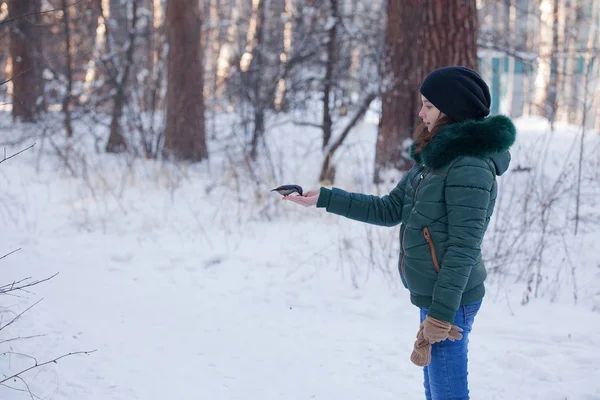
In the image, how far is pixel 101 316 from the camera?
4.09 m

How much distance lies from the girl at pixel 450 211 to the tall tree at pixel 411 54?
418cm

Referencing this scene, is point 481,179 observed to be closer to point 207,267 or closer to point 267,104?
point 207,267

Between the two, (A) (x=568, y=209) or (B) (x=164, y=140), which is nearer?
(A) (x=568, y=209)

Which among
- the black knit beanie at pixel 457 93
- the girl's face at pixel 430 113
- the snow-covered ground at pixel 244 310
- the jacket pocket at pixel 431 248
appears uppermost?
the black knit beanie at pixel 457 93

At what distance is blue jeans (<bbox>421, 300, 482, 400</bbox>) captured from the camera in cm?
217

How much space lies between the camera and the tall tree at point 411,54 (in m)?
6.14

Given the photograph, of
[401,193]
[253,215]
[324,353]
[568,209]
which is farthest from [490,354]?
[253,215]

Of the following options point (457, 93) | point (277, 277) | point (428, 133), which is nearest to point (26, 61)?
point (277, 277)

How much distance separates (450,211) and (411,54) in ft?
16.0

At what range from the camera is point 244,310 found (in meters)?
4.36

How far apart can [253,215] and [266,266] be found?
156 cm

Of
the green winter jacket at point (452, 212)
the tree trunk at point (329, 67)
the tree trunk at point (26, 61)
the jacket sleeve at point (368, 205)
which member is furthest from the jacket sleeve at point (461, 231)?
the tree trunk at point (26, 61)

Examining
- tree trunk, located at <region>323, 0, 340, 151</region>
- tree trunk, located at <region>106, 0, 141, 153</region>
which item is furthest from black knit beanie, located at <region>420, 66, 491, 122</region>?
tree trunk, located at <region>106, 0, 141, 153</region>

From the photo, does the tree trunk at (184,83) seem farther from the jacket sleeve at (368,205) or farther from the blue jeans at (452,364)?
the blue jeans at (452,364)
